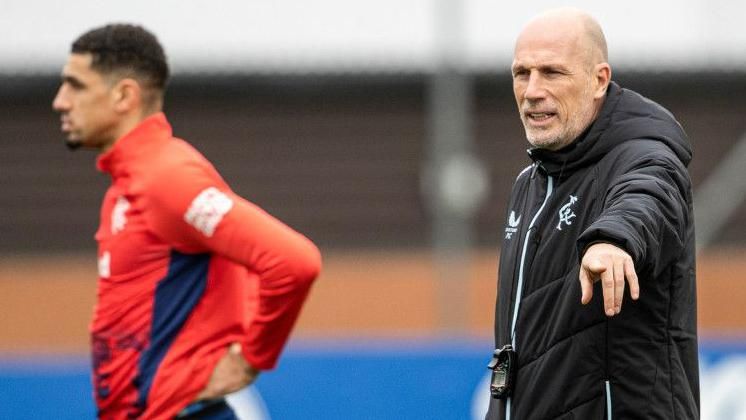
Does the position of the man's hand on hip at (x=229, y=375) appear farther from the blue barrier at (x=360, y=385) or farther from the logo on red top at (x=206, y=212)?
the blue barrier at (x=360, y=385)

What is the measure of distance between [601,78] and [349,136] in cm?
1162

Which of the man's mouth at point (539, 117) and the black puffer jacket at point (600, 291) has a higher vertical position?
the man's mouth at point (539, 117)

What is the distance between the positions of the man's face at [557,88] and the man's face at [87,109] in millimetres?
1723

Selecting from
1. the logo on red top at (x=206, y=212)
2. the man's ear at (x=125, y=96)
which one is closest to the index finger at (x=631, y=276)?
the logo on red top at (x=206, y=212)

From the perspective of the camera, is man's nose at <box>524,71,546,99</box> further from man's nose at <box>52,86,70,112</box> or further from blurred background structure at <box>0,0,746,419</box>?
blurred background structure at <box>0,0,746,419</box>

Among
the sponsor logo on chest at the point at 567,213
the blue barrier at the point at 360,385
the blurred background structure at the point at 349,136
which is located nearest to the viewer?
the sponsor logo on chest at the point at 567,213

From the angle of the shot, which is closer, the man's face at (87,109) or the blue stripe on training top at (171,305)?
the blue stripe on training top at (171,305)

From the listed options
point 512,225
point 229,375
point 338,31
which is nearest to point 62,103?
point 229,375

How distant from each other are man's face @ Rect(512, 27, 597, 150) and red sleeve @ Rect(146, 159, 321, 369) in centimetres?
111

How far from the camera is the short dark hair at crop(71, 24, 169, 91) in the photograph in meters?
4.83

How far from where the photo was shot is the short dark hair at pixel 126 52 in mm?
4828

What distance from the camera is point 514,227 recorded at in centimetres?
382

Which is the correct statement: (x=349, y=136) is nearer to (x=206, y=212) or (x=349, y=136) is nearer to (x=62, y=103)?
(x=62, y=103)

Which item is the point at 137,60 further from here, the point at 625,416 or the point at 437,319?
the point at 437,319
